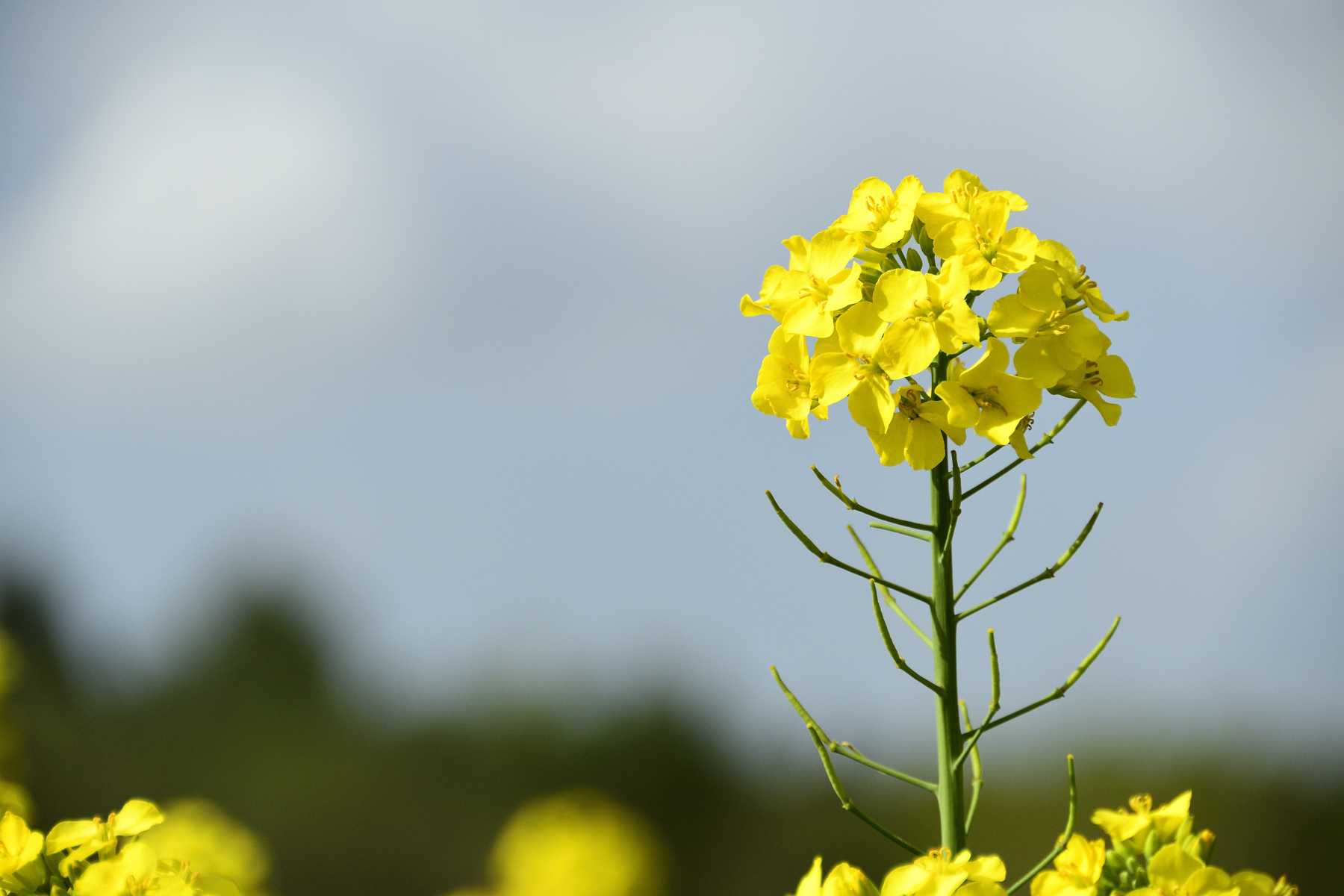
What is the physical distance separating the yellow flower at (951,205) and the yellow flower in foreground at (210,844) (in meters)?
1.68

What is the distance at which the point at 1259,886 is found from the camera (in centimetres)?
147

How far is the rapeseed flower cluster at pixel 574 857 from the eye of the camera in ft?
20.4

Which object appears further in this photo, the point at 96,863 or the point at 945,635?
the point at 96,863

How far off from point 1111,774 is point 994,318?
10122 mm

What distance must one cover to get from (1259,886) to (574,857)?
5293 millimetres

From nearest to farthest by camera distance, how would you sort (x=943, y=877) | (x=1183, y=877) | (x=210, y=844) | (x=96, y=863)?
(x=943, y=877), (x=1183, y=877), (x=96, y=863), (x=210, y=844)

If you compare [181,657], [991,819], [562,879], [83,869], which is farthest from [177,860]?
[181,657]

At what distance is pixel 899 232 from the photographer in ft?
5.16

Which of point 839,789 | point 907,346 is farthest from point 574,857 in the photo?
point 907,346

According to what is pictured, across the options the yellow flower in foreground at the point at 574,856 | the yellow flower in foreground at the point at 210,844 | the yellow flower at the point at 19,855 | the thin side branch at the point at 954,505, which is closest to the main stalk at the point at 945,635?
the thin side branch at the point at 954,505

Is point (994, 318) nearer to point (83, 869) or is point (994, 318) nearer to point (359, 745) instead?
point (83, 869)

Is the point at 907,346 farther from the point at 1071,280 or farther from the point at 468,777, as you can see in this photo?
the point at 468,777

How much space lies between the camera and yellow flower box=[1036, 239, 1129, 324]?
1.58 meters

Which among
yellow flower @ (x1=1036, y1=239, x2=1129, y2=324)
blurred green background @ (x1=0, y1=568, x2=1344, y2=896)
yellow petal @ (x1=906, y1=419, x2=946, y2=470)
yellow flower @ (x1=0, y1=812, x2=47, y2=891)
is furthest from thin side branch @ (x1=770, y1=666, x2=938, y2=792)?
blurred green background @ (x1=0, y1=568, x2=1344, y2=896)
